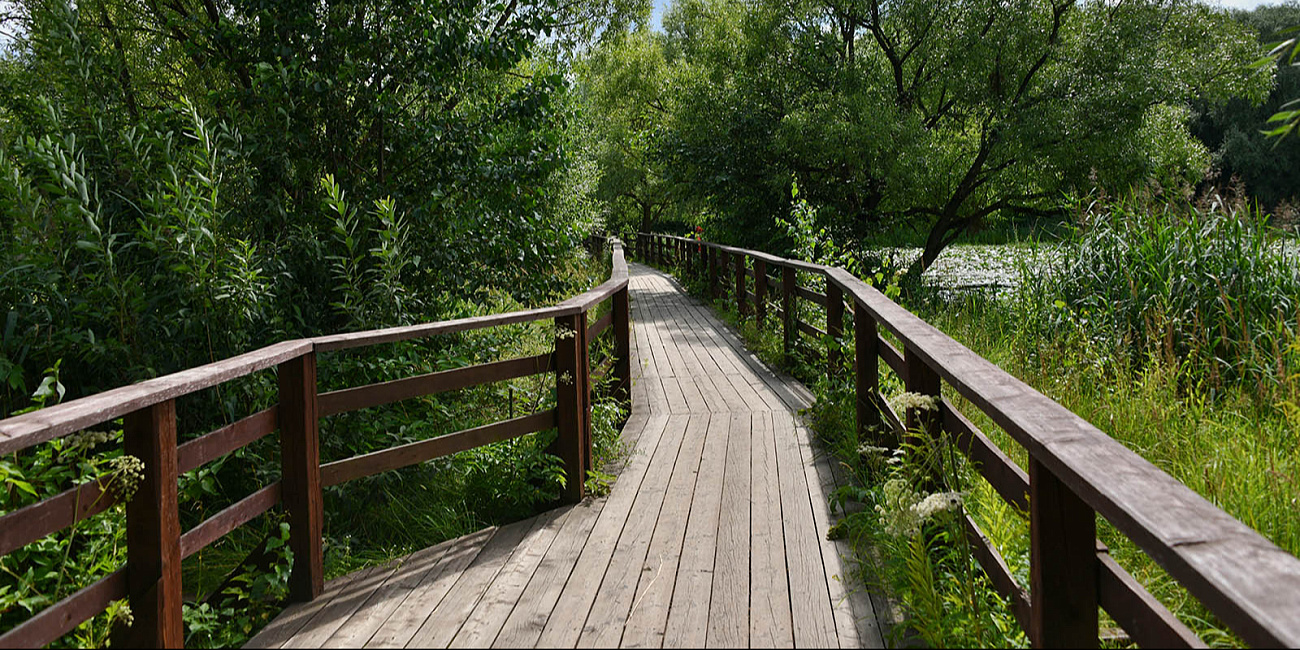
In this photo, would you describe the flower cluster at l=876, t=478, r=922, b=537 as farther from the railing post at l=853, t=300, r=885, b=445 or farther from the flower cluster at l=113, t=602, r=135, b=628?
the flower cluster at l=113, t=602, r=135, b=628

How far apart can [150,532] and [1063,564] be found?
2236 millimetres

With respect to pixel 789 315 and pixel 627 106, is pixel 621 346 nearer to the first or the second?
pixel 789 315

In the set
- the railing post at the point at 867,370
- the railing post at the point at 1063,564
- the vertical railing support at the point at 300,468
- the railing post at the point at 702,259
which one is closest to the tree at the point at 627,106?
the railing post at the point at 702,259

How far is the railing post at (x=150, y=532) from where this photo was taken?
2299 millimetres

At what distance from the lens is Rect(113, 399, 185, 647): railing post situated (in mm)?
2299

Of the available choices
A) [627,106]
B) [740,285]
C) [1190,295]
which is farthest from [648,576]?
[627,106]

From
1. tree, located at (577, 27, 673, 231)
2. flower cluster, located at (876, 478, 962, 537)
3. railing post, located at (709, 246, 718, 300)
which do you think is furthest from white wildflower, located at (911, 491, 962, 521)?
tree, located at (577, 27, 673, 231)

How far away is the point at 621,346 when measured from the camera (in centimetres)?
609

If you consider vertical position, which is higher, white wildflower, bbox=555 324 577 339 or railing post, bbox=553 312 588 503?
white wildflower, bbox=555 324 577 339

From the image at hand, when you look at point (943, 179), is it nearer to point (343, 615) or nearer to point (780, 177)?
point (780, 177)

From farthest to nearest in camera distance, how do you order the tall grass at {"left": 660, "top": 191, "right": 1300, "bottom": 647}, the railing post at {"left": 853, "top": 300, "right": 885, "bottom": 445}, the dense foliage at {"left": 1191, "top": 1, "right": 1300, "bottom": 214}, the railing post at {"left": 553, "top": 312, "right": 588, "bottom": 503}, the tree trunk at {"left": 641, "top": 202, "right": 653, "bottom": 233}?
the tree trunk at {"left": 641, "top": 202, "right": 653, "bottom": 233}
the dense foliage at {"left": 1191, "top": 1, "right": 1300, "bottom": 214}
the railing post at {"left": 853, "top": 300, "right": 885, "bottom": 445}
the railing post at {"left": 553, "top": 312, "right": 588, "bottom": 503}
the tall grass at {"left": 660, "top": 191, "right": 1300, "bottom": 647}

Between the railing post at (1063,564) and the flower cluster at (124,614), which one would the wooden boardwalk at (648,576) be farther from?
the railing post at (1063,564)

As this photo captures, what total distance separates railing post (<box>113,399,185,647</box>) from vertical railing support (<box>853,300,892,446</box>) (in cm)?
308

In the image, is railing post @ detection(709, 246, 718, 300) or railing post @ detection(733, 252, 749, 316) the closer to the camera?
railing post @ detection(733, 252, 749, 316)
